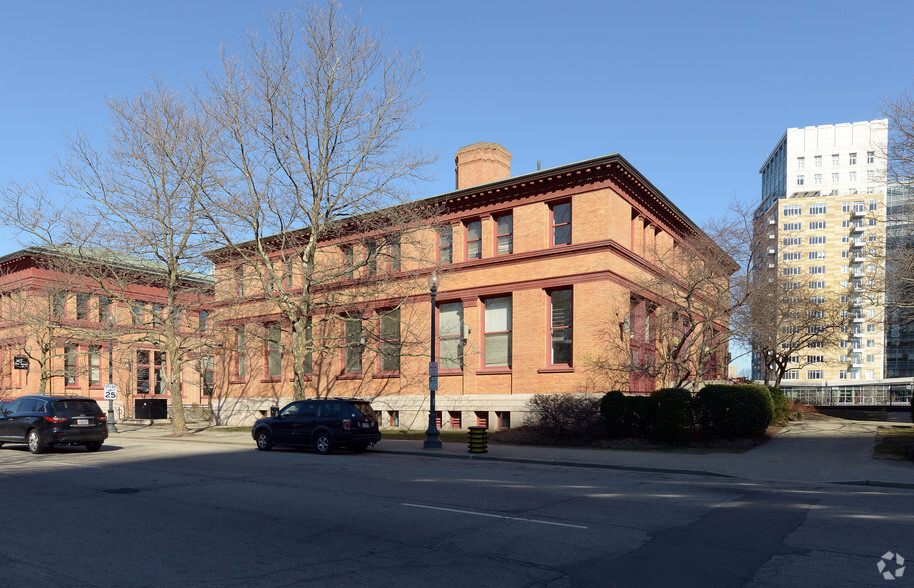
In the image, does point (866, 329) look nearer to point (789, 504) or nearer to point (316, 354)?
point (316, 354)

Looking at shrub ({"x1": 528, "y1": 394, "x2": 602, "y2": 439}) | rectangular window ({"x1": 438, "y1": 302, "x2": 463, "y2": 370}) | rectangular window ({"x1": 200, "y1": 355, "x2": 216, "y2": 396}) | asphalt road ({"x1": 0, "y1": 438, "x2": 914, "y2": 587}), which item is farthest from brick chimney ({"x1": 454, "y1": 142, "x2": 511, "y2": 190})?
asphalt road ({"x1": 0, "y1": 438, "x2": 914, "y2": 587})

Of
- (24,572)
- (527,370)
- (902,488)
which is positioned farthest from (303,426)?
(902,488)

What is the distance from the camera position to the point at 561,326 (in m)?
27.2

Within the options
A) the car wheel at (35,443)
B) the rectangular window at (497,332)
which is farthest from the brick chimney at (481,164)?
the car wheel at (35,443)

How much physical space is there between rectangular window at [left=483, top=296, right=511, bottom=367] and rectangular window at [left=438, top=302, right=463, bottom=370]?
1.31 metres

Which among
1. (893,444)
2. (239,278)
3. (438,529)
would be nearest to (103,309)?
(239,278)

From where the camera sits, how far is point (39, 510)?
10391 mm

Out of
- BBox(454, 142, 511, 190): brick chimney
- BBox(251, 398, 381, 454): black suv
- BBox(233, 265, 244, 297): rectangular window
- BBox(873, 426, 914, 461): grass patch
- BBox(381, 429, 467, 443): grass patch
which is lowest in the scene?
BBox(381, 429, 467, 443): grass patch

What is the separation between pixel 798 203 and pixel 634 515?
12319 cm

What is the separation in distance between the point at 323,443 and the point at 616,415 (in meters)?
9.69

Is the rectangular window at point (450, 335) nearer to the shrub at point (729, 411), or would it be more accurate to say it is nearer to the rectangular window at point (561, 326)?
the rectangular window at point (561, 326)

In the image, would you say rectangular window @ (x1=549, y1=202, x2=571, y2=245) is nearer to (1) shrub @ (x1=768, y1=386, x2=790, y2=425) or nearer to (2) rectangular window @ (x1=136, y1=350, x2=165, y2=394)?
(1) shrub @ (x1=768, y1=386, x2=790, y2=425)

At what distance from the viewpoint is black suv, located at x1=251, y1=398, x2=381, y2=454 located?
20.5 metres

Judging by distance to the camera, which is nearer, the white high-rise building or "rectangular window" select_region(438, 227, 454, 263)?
"rectangular window" select_region(438, 227, 454, 263)
